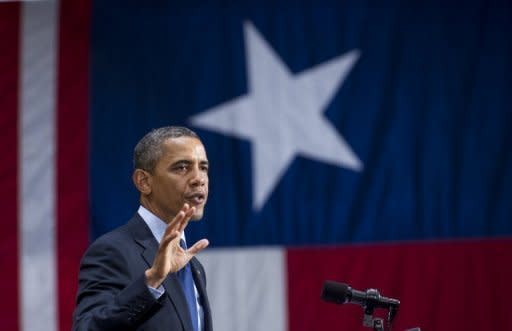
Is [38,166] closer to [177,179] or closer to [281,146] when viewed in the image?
[281,146]

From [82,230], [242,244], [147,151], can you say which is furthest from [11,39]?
[147,151]

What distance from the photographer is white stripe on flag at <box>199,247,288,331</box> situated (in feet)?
14.1

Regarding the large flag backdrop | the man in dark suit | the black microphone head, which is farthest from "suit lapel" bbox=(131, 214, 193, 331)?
the large flag backdrop

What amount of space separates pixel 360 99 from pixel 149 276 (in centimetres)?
266

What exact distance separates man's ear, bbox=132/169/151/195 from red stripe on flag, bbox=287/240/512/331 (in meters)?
2.03

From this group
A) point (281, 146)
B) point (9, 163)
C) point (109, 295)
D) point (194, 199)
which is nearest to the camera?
point (109, 295)

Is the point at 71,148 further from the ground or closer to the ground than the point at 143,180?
further from the ground

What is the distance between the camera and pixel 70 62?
4336mm

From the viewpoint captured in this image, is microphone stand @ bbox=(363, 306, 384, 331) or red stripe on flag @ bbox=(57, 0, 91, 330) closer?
microphone stand @ bbox=(363, 306, 384, 331)

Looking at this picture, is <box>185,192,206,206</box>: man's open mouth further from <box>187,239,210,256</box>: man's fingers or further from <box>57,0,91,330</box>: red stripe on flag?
<box>57,0,91,330</box>: red stripe on flag

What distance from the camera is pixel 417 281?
4340mm

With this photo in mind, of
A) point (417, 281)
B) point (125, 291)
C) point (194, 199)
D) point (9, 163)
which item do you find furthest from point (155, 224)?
point (417, 281)

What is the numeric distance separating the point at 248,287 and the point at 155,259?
94.8 inches

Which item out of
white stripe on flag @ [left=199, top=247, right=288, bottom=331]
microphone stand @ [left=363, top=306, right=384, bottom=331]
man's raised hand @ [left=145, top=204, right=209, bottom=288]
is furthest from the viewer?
white stripe on flag @ [left=199, top=247, right=288, bottom=331]
